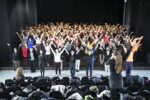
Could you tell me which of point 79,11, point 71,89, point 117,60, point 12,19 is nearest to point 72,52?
point 71,89

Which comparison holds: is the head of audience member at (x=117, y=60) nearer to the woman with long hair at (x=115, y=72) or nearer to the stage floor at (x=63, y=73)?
the woman with long hair at (x=115, y=72)

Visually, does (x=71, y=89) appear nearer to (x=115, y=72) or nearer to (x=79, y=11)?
(x=115, y=72)

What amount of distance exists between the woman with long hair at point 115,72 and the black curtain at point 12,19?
1109 cm

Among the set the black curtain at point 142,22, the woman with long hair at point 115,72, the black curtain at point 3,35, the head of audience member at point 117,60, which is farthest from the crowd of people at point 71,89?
the black curtain at point 142,22

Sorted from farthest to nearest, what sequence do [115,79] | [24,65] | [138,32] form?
[138,32] < [24,65] < [115,79]

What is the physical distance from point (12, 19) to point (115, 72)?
14.8m

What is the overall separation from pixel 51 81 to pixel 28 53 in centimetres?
741

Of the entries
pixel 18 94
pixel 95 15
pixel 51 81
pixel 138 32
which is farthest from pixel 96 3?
pixel 18 94

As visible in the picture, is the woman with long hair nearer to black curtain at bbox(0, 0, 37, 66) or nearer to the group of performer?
the group of performer

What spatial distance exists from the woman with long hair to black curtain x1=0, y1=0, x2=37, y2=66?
11089mm

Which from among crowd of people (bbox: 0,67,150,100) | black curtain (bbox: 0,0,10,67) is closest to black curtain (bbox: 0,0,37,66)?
black curtain (bbox: 0,0,10,67)

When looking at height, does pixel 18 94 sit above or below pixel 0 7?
below

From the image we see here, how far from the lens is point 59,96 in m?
11.9

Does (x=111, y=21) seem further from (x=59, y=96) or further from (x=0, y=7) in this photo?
(x=59, y=96)
